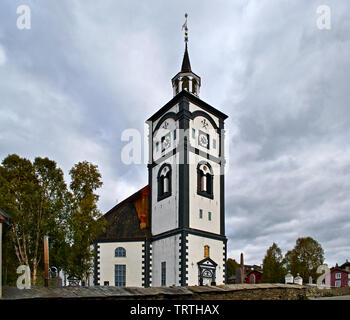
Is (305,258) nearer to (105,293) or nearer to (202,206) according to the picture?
(202,206)

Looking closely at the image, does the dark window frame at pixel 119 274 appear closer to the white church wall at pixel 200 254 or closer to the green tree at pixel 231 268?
the white church wall at pixel 200 254

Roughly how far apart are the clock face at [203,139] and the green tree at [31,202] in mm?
13709

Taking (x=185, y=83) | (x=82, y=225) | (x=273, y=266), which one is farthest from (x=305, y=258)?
(x=82, y=225)

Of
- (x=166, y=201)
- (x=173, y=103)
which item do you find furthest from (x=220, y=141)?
(x=166, y=201)

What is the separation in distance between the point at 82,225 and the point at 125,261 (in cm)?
1203

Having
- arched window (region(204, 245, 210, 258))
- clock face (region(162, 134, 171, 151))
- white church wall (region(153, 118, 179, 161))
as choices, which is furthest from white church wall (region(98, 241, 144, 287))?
clock face (region(162, 134, 171, 151))

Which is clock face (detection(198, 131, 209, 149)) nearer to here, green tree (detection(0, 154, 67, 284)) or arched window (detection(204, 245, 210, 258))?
arched window (detection(204, 245, 210, 258))

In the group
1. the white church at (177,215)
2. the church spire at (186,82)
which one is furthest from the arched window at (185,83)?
the white church at (177,215)

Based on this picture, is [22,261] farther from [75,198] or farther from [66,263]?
[75,198]

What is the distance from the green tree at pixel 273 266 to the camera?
182 ft

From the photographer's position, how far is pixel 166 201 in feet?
107

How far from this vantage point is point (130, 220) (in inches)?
1385
